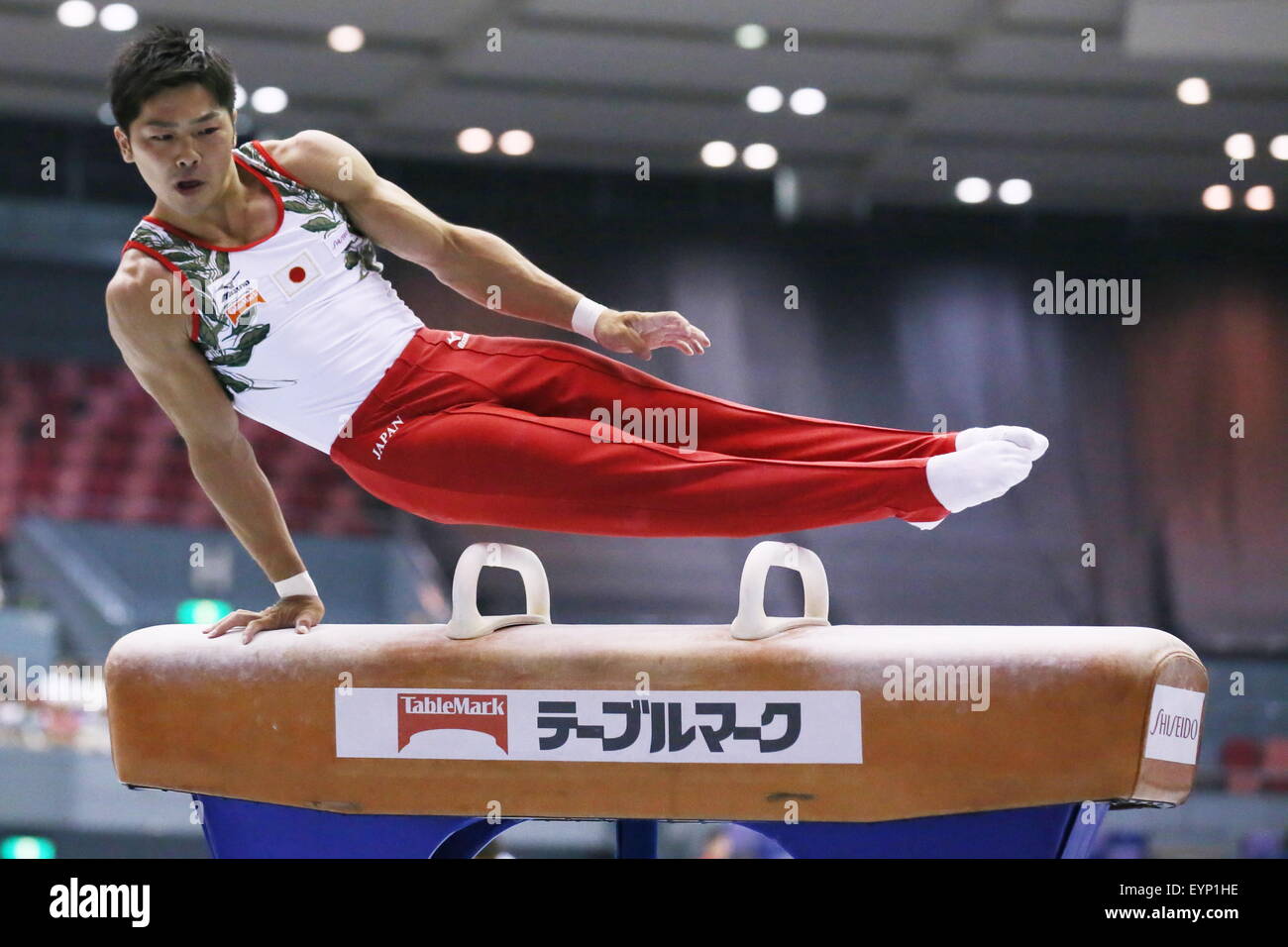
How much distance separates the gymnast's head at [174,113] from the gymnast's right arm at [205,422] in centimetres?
17

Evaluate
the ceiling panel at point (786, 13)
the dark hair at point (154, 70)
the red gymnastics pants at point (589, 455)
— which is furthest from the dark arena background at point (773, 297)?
the dark hair at point (154, 70)

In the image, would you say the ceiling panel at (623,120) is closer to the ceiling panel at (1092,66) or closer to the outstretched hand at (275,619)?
the ceiling panel at (1092,66)

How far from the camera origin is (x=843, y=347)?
371 inches

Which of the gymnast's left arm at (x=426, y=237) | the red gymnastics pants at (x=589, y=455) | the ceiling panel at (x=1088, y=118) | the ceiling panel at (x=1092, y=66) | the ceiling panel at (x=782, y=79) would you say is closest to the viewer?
the red gymnastics pants at (x=589, y=455)

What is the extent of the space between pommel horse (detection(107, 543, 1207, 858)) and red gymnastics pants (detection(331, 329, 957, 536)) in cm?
14

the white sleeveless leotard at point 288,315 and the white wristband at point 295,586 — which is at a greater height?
the white sleeveless leotard at point 288,315

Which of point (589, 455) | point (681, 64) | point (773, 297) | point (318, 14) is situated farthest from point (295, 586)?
point (773, 297)

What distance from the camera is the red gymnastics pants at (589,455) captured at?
2.53m

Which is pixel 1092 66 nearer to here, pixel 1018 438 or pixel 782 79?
pixel 782 79

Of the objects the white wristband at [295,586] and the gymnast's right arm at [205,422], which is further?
the white wristband at [295,586]

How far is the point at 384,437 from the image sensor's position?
9.05 feet

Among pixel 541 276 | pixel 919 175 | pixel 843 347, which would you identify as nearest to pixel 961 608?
pixel 843 347
